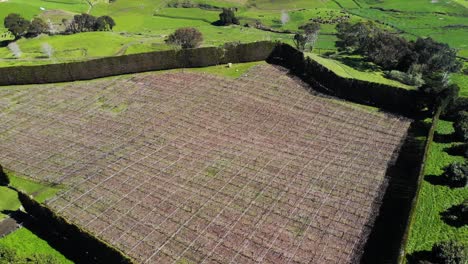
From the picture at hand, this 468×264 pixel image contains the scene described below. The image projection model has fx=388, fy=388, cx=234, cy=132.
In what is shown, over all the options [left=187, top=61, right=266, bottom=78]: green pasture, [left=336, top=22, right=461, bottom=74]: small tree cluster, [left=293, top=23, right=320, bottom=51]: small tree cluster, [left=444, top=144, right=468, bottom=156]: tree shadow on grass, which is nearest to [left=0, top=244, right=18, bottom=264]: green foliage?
[left=187, top=61, right=266, bottom=78]: green pasture

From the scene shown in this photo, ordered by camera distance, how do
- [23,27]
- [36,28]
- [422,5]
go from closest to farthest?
[23,27], [36,28], [422,5]

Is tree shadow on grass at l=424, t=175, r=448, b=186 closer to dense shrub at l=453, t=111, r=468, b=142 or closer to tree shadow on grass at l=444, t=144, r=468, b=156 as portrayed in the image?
tree shadow on grass at l=444, t=144, r=468, b=156

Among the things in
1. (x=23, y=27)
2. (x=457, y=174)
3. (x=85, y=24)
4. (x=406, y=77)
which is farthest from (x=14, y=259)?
(x=85, y=24)

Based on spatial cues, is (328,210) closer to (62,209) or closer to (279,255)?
(279,255)

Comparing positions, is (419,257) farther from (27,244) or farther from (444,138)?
(27,244)

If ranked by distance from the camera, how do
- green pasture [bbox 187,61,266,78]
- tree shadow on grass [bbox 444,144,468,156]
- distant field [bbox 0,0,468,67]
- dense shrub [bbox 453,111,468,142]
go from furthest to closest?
distant field [bbox 0,0,468,67] → green pasture [bbox 187,61,266,78] → dense shrub [bbox 453,111,468,142] → tree shadow on grass [bbox 444,144,468,156]

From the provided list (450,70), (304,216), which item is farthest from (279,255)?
(450,70)
